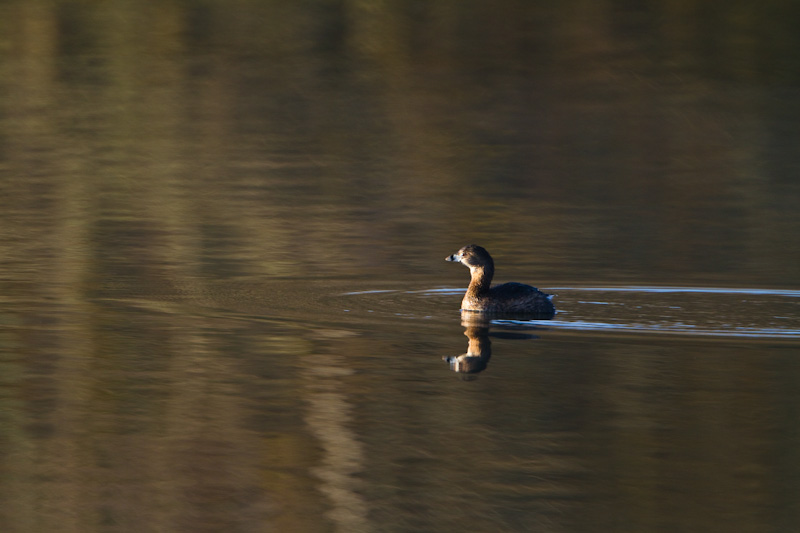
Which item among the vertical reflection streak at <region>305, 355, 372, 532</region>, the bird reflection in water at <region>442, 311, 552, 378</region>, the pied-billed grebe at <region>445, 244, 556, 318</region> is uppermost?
the pied-billed grebe at <region>445, 244, 556, 318</region>

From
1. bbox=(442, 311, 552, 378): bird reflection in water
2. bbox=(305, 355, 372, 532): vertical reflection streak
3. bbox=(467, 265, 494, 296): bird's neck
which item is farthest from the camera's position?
bbox=(467, 265, 494, 296): bird's neck

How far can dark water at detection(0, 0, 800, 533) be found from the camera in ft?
26.3

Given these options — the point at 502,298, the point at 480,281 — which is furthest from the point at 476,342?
the point at 480,281

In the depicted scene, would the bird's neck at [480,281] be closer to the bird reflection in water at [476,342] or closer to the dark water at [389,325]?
the bird reflection in water at [476,342]

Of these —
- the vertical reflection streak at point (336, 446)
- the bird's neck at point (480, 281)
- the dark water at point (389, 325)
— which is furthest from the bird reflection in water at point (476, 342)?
the vertical reflection streak at point (336, 446)

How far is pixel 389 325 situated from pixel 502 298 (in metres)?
1.14

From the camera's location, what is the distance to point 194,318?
13094 millimetres

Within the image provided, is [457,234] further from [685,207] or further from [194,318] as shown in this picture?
[194,318]

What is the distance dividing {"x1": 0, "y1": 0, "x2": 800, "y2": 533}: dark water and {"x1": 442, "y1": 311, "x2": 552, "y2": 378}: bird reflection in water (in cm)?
5

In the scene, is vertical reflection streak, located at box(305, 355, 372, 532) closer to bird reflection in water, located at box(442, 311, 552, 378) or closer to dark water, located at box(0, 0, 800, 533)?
dark water, located at box(0, 0, 800, 533)

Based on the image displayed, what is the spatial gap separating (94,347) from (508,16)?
4881 cm

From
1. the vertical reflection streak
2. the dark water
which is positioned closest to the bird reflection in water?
the dark water

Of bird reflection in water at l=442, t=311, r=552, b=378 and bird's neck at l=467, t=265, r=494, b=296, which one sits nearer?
bird reflection in water at l=442, t=311, r=552, b=378

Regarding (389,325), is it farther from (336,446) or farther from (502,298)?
(336,446)
